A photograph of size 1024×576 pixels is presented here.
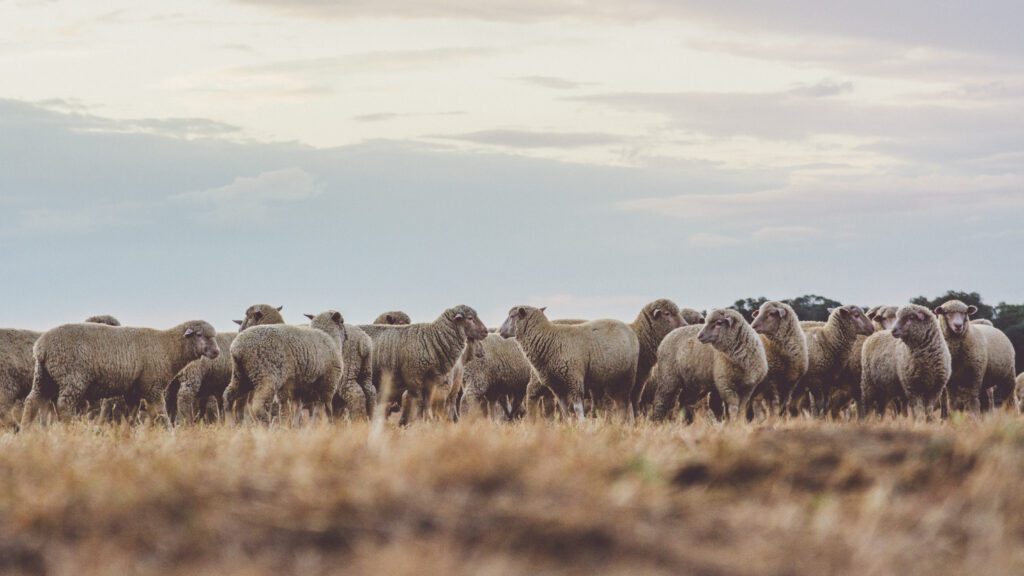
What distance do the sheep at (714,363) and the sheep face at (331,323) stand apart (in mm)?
4761

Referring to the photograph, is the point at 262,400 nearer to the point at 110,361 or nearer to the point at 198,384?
the point at 110,361

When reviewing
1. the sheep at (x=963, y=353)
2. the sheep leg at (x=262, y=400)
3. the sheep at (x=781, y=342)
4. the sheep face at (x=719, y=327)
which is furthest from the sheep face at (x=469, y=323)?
the sheep at (x=963, y=353)

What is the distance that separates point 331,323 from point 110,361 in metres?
3.31

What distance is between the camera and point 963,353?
18.2 meters

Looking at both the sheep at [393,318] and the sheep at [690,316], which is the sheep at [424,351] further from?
the sheep at [690,316]

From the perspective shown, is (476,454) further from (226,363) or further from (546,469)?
(226,363)

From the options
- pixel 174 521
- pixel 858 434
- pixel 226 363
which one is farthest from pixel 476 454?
pixel 226 363

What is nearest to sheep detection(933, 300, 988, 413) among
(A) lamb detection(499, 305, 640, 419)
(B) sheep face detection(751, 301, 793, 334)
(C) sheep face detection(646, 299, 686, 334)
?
(B) sheep face detection(751, 301, 793, 334)

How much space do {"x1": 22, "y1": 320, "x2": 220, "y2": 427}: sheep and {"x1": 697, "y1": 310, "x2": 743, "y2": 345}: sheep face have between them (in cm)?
690

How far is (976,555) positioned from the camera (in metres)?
5.52

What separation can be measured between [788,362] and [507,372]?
18.9ft

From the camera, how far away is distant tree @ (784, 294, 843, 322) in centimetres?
3691

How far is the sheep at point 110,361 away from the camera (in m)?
16.5

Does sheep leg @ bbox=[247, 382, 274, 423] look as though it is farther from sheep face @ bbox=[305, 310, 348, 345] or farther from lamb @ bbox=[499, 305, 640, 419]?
lamb @ bbox=[499, 305, 640, 419]
